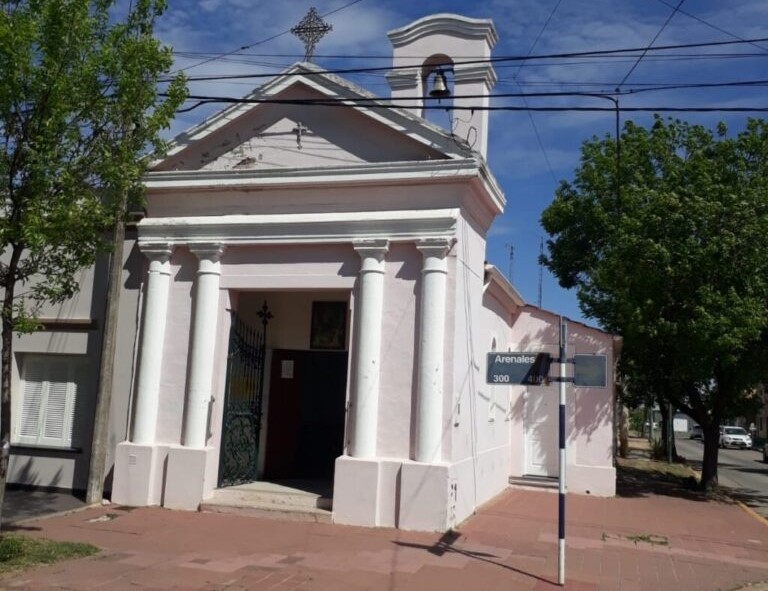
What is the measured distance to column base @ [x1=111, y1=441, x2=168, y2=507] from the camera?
11352 mm

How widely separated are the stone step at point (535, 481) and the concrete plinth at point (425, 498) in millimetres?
5677

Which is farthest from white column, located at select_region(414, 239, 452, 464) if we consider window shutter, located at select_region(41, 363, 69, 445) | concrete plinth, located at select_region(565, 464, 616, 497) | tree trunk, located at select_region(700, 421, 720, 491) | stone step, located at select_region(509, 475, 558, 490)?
tree trunk, located at select_region(700, 421, 720, 491)

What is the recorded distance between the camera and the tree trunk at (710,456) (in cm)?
1783

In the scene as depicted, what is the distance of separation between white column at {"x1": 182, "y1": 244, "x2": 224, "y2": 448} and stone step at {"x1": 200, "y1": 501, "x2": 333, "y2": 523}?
969 millimetres

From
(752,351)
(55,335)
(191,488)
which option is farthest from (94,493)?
(752,351)

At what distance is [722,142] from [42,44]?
15946mm

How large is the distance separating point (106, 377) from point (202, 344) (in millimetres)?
1610

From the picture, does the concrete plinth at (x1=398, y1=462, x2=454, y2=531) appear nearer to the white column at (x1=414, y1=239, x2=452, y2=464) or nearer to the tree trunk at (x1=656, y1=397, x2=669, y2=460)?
the white column at (x1=414, y1=239, x2=452, y2=464)

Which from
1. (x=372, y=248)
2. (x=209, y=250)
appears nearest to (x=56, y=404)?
(x=209, y=250)

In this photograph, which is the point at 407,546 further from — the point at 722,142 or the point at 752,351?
the point at 722,142

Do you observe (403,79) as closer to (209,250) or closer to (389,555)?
(209,250)

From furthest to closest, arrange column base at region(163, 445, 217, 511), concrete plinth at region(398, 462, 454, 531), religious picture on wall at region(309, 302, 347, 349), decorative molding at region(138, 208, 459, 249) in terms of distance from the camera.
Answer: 1. religious picture on wall at region(309, 302, 347, 349)
2. column base at region(163, 445, 217, 511)
3. decorative molding at region(138, 208, 459, 249)
4. concrete plinth at region(398, 462, 454, 531)

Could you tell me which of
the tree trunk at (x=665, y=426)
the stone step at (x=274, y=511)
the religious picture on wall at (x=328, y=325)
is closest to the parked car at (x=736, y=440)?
the tree trunk at (x=665, y=426)

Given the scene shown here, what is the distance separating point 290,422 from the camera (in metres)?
14.1
